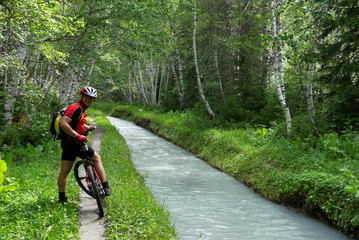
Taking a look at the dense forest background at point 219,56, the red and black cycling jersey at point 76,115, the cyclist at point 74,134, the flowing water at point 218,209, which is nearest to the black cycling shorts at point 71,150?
the cyclist at point 74,134

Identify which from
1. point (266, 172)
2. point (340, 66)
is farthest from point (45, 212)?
point (340, 66)

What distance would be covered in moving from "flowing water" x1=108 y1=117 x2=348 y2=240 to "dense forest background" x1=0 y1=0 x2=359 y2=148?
3520mm

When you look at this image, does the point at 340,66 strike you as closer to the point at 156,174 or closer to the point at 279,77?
the point at 279,77

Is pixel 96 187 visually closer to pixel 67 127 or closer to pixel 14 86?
pixel 67 127

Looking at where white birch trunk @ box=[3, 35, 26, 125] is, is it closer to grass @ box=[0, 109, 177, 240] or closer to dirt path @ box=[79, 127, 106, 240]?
grass @ box=[0, 109, 177, 240]

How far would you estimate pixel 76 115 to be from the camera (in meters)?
5.13

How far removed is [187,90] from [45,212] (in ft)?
61.6

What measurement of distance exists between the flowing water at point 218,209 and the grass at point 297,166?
0.96ft

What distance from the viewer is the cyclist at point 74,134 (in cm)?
500

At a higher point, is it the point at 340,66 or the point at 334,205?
the point at 340,66

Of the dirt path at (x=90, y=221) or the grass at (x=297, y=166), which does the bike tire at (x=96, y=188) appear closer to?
the dirt path at (x=90, y=221)

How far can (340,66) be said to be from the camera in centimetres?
952

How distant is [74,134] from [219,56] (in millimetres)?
15470

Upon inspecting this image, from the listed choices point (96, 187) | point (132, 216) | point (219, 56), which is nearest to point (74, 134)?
point (96, 187)
